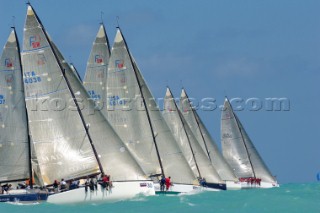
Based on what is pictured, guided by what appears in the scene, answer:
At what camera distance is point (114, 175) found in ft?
178

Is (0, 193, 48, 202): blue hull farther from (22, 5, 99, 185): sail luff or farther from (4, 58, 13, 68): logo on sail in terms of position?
(4, 58, 13, 68): logo on sail

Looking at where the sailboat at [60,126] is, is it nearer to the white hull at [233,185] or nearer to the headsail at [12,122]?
the headsail at [12,122]

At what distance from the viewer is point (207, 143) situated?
8794cm

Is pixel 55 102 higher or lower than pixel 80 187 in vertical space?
higher

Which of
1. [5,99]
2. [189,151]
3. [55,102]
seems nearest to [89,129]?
[55,102]

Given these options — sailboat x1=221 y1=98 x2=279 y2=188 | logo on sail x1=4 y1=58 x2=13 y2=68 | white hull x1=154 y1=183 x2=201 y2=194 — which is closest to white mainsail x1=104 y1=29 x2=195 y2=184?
white hull x1=154 y1=183 x2=201 y2=194

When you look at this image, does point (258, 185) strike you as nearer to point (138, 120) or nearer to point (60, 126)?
point (138, 120)

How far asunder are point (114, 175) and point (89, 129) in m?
3.25

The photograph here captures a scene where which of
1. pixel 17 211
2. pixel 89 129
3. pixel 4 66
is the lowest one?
pixel 17 211

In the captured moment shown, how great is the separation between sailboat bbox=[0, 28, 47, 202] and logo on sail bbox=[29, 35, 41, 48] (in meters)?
3.98

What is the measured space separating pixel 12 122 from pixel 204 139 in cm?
3313

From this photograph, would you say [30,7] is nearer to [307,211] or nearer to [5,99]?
[5,99]

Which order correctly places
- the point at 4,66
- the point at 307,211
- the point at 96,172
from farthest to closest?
the point at 4,66, the point at 96,172, the point at 307,211

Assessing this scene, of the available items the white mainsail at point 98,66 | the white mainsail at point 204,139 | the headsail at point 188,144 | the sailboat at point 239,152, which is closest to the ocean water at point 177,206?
the white mainsail at point 98,66
